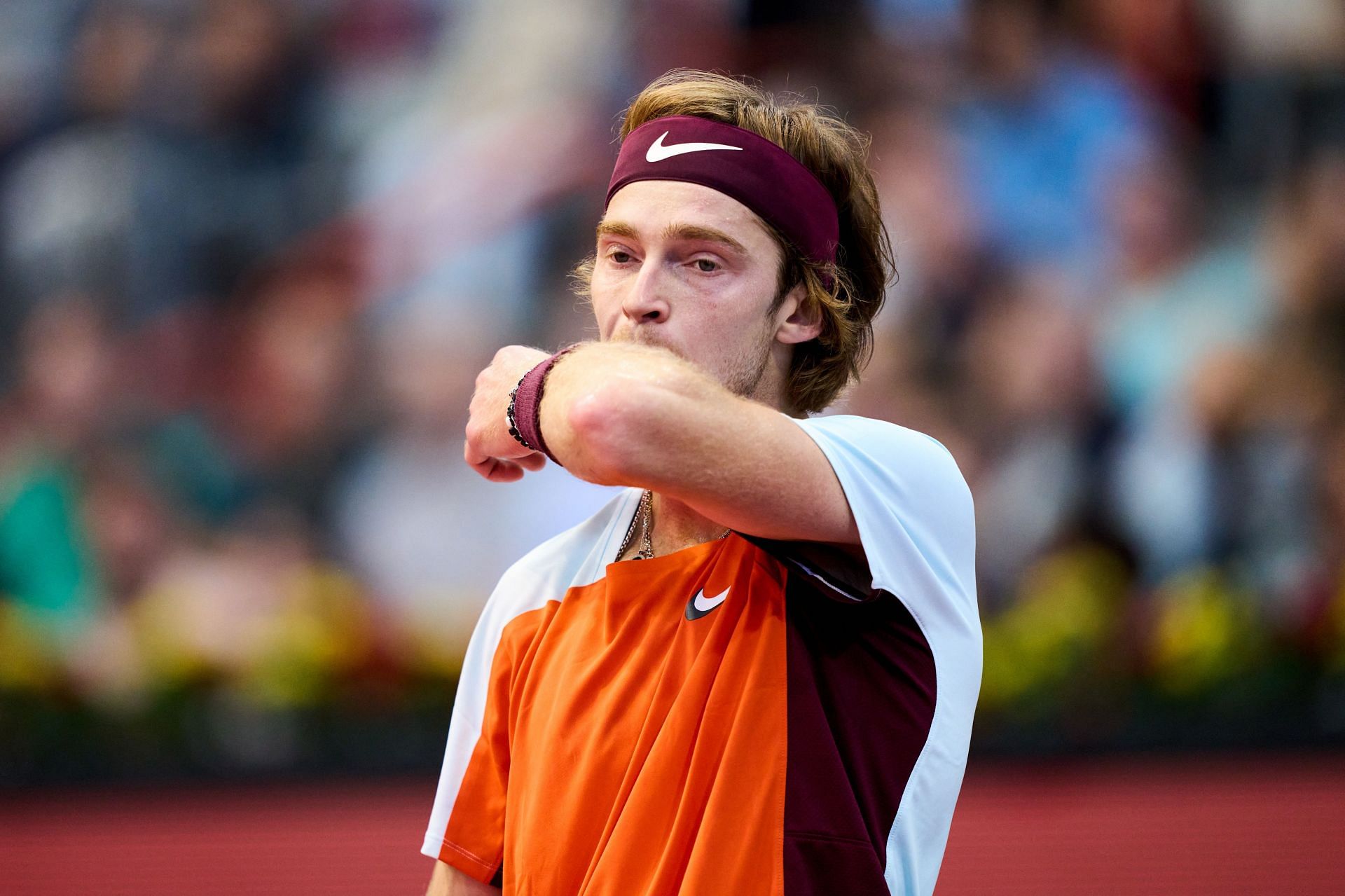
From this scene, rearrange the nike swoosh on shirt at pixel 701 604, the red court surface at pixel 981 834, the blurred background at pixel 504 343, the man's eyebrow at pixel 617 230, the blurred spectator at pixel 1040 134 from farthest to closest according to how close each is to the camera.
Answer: the blurred spectator at pixel 1040 134 < the blurred background at pixel 504 343 < the red court surface at pixel 981 834 < the man's eyebrow at pixel 617 230 < the nike swoosh on shirt at pixel 701 604

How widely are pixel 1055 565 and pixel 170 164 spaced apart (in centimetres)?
497

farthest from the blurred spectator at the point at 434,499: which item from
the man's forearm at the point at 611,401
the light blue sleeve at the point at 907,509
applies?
the man's forearm at the point at 611,401

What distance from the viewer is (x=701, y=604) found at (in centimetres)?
197

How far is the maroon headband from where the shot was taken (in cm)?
205

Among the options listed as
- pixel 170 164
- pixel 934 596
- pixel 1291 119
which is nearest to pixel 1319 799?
pixel 1291 119

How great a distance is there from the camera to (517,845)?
1.97m

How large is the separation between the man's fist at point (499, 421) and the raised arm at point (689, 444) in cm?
31

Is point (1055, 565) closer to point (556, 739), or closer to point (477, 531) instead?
point (477, 531)

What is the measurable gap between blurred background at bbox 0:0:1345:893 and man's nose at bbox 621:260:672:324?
4.29 metres

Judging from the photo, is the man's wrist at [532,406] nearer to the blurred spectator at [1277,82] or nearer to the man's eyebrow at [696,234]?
the man's eyebrow at [696,234]

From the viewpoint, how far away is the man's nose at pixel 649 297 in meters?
1.98

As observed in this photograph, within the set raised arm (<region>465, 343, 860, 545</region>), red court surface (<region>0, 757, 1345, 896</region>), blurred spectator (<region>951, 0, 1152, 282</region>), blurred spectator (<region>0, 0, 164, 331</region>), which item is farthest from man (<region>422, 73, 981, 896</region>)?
blurred spectator (<region>0, 0, 164, 331</region>)

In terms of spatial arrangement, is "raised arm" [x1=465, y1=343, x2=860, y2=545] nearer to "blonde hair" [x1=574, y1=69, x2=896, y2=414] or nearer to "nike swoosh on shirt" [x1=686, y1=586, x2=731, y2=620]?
"nike swoosh on shirt" [x1=686, y1=586, x2=731, y2=620]

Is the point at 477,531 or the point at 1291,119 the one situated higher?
the point at 1291,119
